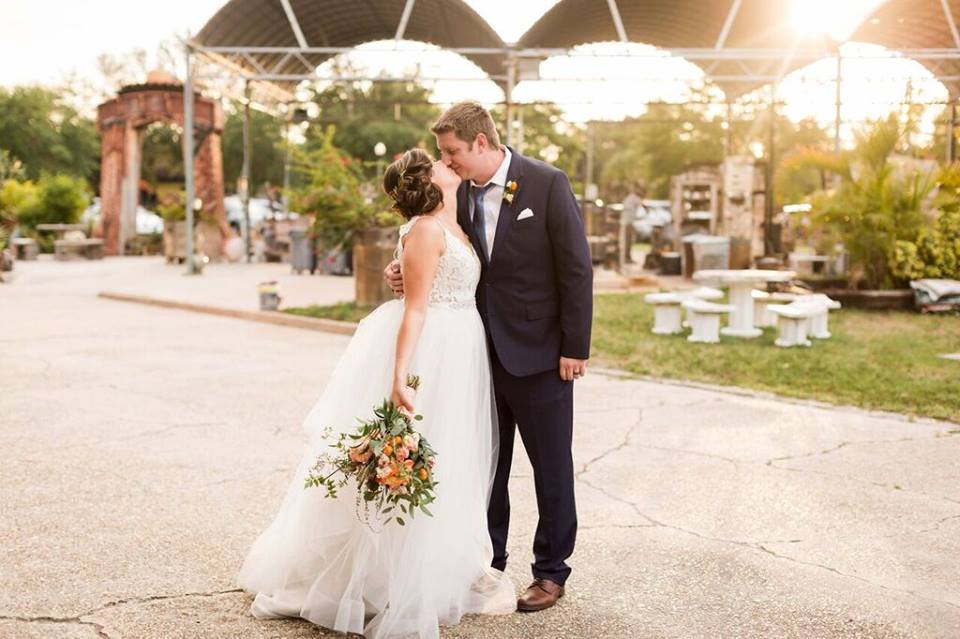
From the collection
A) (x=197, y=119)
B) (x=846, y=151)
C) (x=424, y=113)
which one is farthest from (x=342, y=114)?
(x=846, y=151)

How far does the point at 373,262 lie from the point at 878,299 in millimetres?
7190

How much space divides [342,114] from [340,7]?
2203 cm

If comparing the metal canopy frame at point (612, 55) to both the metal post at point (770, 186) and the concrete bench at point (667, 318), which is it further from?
the concrete bench at point (667, 318)

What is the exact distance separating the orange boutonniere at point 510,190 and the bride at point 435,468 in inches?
7.5

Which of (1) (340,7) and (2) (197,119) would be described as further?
(2) (197,119)

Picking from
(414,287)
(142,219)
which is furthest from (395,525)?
(142,219)

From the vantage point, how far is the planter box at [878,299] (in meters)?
14.1

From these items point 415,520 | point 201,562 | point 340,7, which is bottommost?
point 201,562

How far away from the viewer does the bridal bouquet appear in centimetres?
326

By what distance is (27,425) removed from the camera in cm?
665

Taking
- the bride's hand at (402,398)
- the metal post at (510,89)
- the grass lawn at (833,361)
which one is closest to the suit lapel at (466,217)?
the bride's hand at (402,398)

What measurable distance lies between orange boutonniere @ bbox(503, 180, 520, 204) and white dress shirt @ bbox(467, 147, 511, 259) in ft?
0.08

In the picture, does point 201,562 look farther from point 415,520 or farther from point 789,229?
point 789,229

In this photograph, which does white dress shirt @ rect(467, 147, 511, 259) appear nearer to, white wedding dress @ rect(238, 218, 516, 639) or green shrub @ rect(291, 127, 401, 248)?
white wedding dress @ rect(238, 218, 516, 639)
